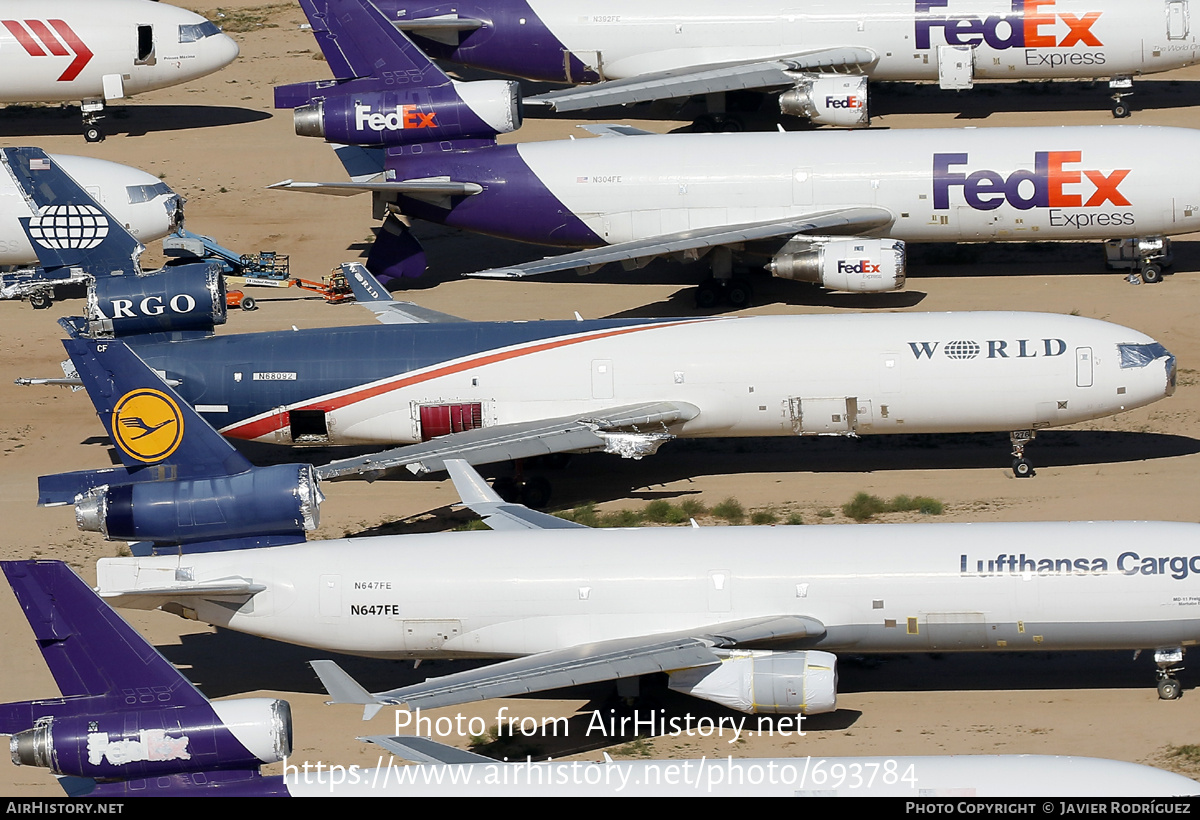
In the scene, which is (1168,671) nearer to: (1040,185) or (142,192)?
(1040,185)

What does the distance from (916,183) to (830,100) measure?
23.8 ft

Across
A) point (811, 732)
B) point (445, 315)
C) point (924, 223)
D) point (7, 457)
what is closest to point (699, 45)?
point (924, 223)

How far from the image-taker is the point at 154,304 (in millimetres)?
53031

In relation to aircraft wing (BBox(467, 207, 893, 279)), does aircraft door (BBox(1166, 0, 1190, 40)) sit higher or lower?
higher

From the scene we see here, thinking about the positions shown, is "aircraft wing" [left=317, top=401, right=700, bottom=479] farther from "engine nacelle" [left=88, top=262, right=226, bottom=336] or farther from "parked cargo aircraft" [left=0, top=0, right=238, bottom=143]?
"parked cargo aircraft" [left=0, top=0, right=238, bottom=143]

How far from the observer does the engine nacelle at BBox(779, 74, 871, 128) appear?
66000 millimetres

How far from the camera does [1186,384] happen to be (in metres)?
56.7

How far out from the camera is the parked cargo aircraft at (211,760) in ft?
114

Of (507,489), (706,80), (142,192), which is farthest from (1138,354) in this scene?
(142,192)

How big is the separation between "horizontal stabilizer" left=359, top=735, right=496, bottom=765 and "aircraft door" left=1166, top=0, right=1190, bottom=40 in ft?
137

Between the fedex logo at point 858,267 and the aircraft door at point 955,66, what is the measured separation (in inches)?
479

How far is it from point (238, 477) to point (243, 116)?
1362 inches

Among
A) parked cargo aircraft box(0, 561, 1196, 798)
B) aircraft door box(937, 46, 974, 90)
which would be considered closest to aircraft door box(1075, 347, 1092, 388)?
parked cargo aircraft box(0, 561, 1196, 798)
